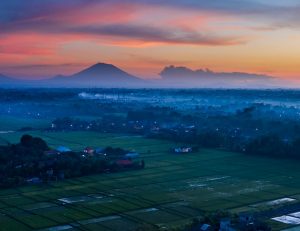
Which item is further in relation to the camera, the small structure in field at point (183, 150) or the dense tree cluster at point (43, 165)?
the small structure in field at point (183, 150)

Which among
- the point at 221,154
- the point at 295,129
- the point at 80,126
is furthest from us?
the point at 80,126

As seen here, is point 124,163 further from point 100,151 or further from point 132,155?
point 100,151

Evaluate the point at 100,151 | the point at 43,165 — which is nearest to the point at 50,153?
the point at 43,165

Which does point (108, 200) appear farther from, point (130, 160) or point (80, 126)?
point (80, 126)

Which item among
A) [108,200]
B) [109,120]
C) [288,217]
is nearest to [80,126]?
[109,120]

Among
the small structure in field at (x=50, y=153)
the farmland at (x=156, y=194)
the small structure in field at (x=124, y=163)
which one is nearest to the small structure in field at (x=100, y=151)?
the farmland at (x=156, y=194)

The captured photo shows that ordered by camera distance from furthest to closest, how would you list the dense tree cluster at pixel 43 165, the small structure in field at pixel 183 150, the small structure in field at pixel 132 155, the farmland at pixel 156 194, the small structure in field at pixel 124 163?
the small structure in field at pixel 183 150 → the small structure in field at pixel 132 155 → the small structure in field at pixel 124 163 → the dense tree cluster at pixel 43 165 → the farmland at pixel 156 194

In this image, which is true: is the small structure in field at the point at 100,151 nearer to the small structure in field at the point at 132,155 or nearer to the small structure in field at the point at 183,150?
the small structure in field at the point at 132,155

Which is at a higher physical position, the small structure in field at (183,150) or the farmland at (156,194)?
the small structure in field at (183,150)

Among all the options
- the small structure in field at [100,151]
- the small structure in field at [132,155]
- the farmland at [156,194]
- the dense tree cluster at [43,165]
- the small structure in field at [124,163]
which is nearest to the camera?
the farmland at [156,194]
